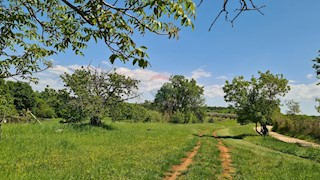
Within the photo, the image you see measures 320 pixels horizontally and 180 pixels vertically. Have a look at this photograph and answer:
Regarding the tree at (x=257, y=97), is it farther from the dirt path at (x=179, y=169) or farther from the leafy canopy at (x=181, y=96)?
the leafy canopy at (x=181, y=96)

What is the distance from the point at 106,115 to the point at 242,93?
69.9 feet

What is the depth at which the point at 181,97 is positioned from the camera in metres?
126

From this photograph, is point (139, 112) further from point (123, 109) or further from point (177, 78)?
point (177, 78)

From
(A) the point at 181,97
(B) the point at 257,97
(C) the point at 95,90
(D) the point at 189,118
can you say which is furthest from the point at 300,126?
(A) the point at 181,97

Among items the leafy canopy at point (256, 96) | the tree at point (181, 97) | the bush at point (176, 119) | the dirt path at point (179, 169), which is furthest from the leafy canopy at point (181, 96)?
the dirt path at point (179, 169)

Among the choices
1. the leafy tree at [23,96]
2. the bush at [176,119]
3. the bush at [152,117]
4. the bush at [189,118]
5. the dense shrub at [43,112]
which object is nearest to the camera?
the bush at [152,117]

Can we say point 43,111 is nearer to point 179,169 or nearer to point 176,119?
point 176,119

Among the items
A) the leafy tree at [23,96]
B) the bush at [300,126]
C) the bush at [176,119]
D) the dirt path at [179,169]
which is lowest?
the dirt path at [179,169]

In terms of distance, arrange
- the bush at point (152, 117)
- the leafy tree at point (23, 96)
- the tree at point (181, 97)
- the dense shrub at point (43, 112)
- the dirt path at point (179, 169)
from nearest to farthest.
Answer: the dirt path at point (179, 169) → the bush at point (152, 117) → the leafy tree at point (23, 96) → the dense shrub at point (43, 112) → the tree at point (181, 97)

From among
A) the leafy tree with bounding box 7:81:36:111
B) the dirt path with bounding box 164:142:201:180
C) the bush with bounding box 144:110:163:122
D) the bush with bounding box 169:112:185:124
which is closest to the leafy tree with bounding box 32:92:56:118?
the leafy tree with bounding box 7:81:36:111

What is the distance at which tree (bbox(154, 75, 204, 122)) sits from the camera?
122m

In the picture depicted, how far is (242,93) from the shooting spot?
1850 inches

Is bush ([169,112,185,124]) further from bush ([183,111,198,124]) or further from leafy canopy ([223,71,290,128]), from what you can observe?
leafy canopy ([223,71,290,128])

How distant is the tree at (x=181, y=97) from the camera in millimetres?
122250
